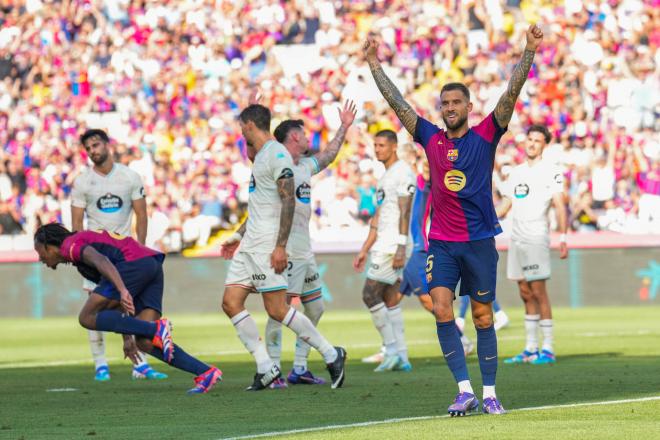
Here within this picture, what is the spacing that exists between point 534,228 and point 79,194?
4818 millimetres

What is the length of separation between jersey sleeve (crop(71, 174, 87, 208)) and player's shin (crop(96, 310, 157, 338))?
2.27 m

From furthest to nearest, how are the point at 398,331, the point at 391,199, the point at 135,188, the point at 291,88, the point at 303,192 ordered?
the point at 291,88, the point at 391,199, the point at 398,331, the point at 135,188, the point at 303,192

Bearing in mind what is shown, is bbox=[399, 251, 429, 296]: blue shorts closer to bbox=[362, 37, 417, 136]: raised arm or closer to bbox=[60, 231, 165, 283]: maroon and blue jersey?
bbox=[60, 231, 165, 283]: maroon and blue jersey

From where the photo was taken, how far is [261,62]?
32219 millimetres

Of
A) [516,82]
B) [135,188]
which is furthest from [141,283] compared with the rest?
[516,82]

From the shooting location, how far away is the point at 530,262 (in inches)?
562

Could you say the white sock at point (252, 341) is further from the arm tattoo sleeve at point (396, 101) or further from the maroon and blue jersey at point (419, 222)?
the maroon and blue jersey at point (419, 222)

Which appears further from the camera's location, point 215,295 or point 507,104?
point 215,295

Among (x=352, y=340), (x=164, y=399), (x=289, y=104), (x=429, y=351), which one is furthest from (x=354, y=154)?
(x=164, y=399)

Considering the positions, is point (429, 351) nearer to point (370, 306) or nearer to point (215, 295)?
point (370, 306)

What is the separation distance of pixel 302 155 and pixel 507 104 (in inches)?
156

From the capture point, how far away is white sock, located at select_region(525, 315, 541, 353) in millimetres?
14016

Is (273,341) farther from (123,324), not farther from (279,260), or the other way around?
(279,260)

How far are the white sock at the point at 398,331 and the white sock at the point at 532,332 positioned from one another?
1.34 metres
